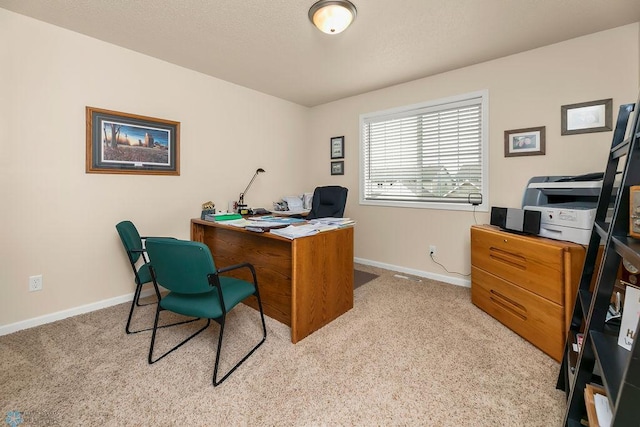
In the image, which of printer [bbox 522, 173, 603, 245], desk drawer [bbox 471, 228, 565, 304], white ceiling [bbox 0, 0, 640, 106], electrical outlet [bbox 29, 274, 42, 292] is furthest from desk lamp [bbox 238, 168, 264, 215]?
printer [bbox 522, 173, 603, 245]

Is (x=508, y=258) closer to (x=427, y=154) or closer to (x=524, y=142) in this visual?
(x=524, y=142)

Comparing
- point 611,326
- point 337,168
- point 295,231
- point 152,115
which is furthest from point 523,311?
point 152,115

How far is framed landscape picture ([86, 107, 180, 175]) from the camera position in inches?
94.5

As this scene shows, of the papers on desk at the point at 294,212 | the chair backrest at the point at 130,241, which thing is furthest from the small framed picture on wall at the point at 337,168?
the chair backrest at the point at 130,241

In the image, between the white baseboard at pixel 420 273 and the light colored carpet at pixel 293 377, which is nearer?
the light colored carpet at pixel 293 377

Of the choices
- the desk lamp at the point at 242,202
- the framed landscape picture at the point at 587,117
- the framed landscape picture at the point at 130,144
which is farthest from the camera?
the desk lamp at the point at 242,202

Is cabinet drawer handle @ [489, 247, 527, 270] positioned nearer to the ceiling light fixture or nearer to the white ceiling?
the white ceiling

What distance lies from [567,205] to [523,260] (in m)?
0.47

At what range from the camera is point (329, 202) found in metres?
3.34

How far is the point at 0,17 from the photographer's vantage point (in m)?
1.98

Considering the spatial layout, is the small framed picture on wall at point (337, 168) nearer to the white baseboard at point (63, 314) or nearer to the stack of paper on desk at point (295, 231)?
the stack of paper on desk at point (295, 231)

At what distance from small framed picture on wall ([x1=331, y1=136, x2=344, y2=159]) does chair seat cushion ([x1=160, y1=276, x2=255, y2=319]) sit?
9.03 feet

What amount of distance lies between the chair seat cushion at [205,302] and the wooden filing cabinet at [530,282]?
1913 millimetres

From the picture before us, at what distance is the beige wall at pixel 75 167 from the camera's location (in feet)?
6.78
